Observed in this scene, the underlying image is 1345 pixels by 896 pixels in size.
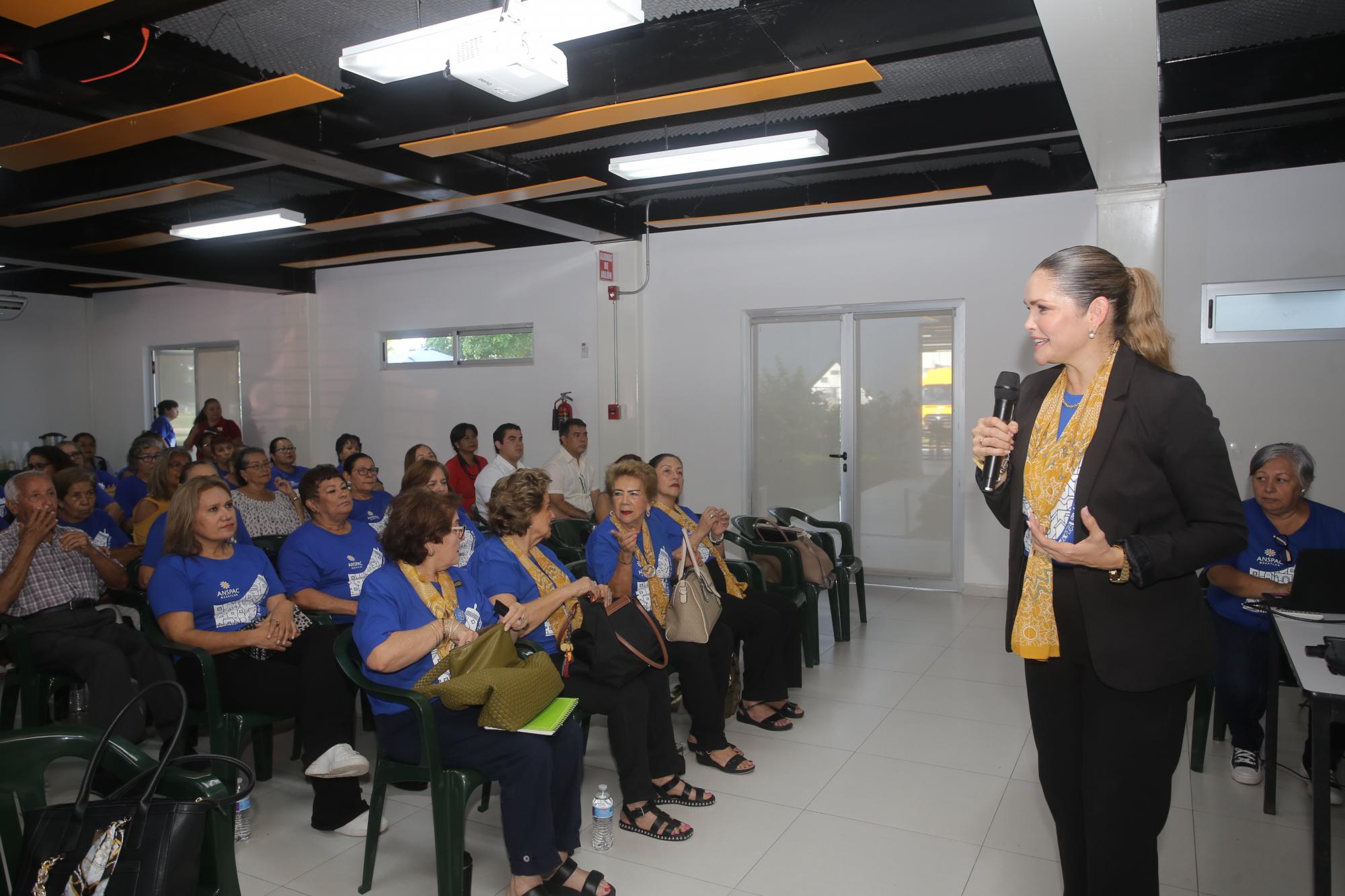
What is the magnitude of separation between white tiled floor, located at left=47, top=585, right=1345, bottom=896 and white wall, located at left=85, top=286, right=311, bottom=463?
6775mm

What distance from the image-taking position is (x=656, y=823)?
3125mm

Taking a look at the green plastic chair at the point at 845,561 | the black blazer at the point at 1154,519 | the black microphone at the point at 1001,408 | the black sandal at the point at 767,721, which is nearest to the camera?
the black blazer at the point at 1154,519

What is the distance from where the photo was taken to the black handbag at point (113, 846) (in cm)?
165

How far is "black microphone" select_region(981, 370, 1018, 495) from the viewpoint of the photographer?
6.10 ft

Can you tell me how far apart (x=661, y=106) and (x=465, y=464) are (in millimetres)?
3925

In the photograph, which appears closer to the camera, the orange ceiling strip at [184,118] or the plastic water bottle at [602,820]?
the plastic water bottle at [602,820]

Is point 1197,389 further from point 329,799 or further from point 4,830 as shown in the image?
point 329,799

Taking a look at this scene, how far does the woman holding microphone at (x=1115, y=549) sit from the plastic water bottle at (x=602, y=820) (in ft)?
5.45

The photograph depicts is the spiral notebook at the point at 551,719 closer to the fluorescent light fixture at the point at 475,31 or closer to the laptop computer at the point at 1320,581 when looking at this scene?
the fluorescent light fixture at the point at 475,31

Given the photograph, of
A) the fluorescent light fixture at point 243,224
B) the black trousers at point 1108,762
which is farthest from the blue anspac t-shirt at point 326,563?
the fluorescent light fixture at point 243,224

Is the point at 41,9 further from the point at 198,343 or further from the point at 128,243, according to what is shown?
the point at 198,343

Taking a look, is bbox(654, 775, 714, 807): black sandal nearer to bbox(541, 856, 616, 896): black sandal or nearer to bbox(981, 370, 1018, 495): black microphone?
bbox(541, 856, 616, 896): black sandal

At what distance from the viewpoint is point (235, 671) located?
3.21 m

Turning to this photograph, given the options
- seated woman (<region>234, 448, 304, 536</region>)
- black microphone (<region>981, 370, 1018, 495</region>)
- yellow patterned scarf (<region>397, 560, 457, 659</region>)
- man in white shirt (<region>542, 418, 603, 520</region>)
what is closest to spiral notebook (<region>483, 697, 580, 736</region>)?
yellow patterned scarf (<region>397, 560, 457, 659</region>)
